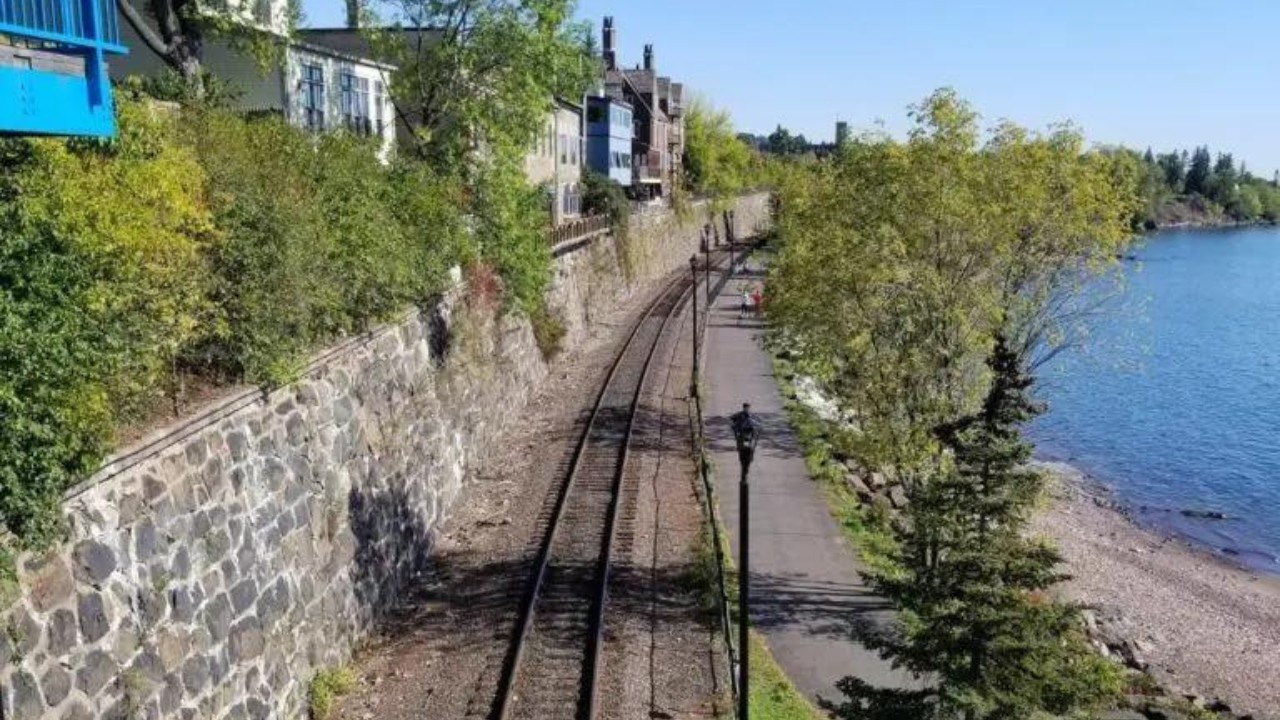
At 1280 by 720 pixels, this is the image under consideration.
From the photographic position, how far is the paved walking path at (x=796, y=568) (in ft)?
55.9

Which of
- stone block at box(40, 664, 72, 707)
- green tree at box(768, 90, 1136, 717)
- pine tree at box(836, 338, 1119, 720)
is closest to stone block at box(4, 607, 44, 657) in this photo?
stone block at box(40, 664, 72, 707)

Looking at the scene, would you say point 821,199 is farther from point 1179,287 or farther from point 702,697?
point 1179,287

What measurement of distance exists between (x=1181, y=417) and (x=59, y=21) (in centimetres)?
5089

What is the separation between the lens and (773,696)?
50.1 ft

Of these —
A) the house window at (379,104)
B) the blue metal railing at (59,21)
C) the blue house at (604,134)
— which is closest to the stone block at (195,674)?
the blue metal railing at (59,21)

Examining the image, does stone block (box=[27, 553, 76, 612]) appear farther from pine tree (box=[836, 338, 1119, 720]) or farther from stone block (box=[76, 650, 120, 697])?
pine tree (box=[836, 338, 1119, 720])

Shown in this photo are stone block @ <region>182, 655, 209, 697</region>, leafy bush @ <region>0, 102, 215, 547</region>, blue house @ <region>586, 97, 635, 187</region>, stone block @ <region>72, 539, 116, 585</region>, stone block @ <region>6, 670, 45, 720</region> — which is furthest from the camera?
blue house @ <region>586, 97, 635, 187</region>

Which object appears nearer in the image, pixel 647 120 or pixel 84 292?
pixel 84 292

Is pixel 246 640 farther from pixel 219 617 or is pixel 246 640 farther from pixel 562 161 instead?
pixel 562 161

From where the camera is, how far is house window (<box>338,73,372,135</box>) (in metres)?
35.2

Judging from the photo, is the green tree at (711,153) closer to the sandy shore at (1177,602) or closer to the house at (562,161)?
the house at (562,161)

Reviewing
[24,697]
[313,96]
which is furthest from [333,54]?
[24,697]

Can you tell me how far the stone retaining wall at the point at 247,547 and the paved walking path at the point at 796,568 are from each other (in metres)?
6.86

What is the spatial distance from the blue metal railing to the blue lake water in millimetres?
21062
